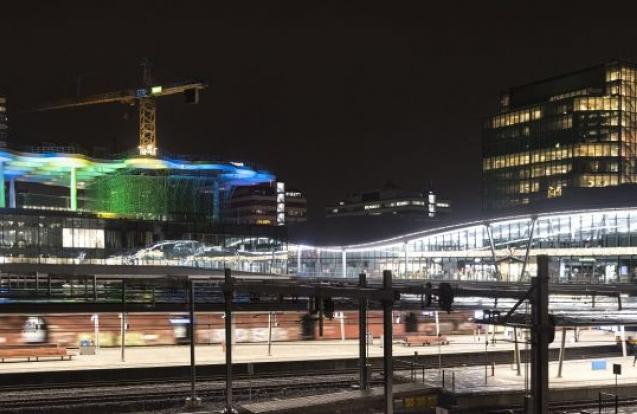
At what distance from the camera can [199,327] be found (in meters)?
27.0

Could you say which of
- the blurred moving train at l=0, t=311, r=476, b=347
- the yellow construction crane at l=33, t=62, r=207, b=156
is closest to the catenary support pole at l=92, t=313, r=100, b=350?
the blurred moving train at l=0, t=311, r=476, b=347

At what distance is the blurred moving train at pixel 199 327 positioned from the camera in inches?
968

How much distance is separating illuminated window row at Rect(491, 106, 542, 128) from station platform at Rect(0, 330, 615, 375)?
9187 centimetres

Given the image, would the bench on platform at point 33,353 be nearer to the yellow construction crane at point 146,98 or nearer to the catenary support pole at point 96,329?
the catenary support pole at point 96,329

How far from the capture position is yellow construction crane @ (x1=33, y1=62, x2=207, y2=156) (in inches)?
3831

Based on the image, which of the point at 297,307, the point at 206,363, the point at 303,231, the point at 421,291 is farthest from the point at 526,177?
the point at 421,291

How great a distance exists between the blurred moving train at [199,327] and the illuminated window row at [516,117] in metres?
92.0

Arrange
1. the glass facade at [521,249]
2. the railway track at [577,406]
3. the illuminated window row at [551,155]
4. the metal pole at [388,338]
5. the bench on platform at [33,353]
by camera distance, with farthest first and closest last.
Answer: the illuminated window row at [551,155] < the glass facade at [521,249] < the bench on platform at [33,353] < the railway track at [577,406] < the metal pole at [388,338]

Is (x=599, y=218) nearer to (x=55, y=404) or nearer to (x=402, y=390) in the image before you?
(x=402, y=390)

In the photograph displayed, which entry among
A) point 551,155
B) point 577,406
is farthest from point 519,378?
point 551,155

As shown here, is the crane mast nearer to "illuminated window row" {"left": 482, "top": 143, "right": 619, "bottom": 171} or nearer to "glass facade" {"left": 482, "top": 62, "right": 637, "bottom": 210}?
"glass facade" {"left": 482, "top": 62, "right": 637, "bottom": 210}

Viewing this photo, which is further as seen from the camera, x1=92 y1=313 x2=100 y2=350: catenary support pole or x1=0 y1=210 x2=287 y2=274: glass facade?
x1=0 y1=210 x2=287 y2=274: glass facade

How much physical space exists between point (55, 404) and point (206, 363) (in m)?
5.40

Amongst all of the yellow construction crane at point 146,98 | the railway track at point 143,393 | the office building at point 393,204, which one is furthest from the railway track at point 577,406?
the office building at point 393,204
